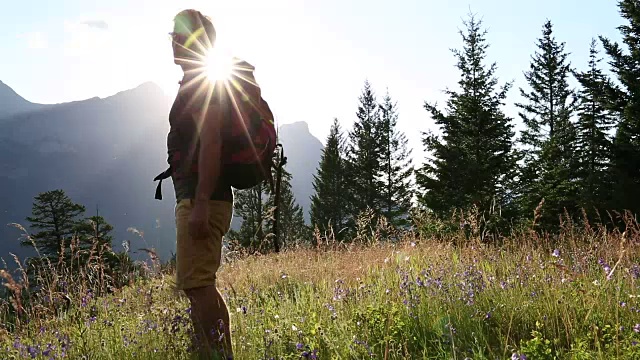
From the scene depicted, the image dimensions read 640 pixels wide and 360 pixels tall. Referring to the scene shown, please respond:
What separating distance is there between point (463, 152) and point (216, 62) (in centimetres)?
1817

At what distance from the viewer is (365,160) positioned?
3269 centimetres

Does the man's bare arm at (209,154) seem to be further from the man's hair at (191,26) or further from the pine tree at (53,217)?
the pine tree at (53,217)

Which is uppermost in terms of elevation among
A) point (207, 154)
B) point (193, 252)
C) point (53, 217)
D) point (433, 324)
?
point (207, 154)

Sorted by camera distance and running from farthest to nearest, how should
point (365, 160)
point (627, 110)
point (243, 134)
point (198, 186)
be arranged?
1. point (365, 160)
2. point (627, 110)
3. point (243, 134)
4. point (198, 186)

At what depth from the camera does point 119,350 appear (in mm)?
2854

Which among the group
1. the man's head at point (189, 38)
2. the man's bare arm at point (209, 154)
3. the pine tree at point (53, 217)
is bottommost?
the pine tree at point (53, 217)

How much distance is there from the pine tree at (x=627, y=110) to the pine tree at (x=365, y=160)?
15.8m

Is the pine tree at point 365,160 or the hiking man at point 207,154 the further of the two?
the pine tree at point 365,160

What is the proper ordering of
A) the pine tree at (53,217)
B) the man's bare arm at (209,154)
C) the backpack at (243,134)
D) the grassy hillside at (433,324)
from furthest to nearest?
the pine tree at (53,217) → the backpack at (243,134) → the man's bare arm at (209,154) → the grassy hillside at (433,324)

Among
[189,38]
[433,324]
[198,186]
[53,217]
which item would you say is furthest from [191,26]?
[53,217]

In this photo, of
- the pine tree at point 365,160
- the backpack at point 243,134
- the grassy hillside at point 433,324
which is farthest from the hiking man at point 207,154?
the pine tree at point 365,160

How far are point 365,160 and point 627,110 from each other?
1743cm

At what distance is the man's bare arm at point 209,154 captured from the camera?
2475 millimetres

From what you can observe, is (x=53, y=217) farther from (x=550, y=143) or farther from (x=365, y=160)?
(x=550, y=143)
